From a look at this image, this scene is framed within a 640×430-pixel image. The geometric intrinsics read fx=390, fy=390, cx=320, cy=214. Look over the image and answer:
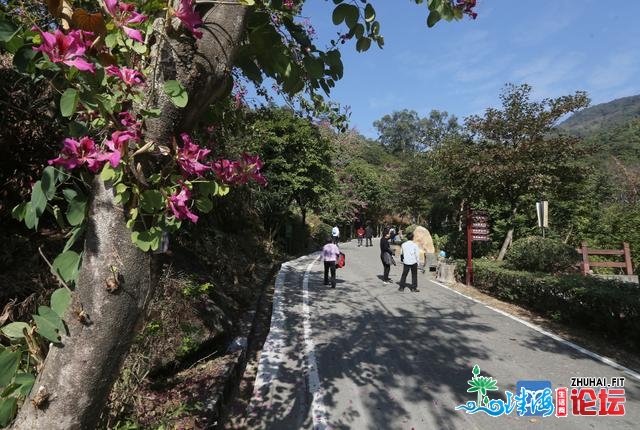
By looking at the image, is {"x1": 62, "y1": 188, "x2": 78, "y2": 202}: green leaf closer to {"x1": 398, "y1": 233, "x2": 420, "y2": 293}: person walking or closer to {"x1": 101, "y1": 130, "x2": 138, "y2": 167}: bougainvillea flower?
{"x1": 101, "y1": 130, "x2": 138, "y2": 167}: bougainvillea flower

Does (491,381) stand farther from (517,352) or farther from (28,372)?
(28,372)

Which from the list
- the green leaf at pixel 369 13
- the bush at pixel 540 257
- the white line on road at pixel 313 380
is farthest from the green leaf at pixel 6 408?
the bush at pixel 540 257

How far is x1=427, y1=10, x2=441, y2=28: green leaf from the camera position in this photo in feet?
8.12

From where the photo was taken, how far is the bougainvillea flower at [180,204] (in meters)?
1.16

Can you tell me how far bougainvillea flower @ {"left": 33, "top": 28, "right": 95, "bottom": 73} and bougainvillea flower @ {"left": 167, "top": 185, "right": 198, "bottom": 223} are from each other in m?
0.38

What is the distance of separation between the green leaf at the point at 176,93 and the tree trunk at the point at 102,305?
0.04 m

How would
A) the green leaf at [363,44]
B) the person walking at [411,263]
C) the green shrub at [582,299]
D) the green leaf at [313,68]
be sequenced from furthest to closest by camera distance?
the person walking at [411,263] → the green shrub at [582,299] → the green leaf at [363,44] → the green leaf at [313,68]

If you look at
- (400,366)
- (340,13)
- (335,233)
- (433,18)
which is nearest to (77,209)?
(340,13)

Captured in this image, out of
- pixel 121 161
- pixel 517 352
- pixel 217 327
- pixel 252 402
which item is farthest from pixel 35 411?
pixel 517 352

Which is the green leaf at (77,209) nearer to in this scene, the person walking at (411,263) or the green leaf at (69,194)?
the green leaf at (69,194)

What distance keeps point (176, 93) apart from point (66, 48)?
28 cm

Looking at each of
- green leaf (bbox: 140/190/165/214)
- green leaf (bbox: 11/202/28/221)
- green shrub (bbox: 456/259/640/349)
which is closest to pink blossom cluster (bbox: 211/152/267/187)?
green leaf (bbox: 140/190/165/214)

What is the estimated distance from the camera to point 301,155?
728 inches

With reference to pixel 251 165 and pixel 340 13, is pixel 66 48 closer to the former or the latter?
pixel 251 165
